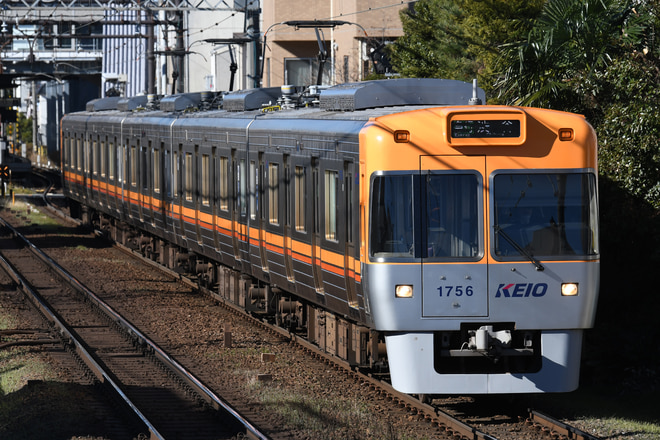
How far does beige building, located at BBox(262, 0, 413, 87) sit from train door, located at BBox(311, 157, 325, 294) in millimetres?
23762

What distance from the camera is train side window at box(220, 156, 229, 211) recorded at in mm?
16234

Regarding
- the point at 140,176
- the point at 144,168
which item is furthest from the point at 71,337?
the point at 140,176

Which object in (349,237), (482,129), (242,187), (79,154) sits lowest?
(79,154)

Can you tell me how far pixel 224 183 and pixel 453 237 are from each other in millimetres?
6711

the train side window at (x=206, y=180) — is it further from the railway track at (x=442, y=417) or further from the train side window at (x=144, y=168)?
the railway track at (x=442, y=417)

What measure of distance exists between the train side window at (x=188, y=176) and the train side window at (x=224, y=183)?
1.90m

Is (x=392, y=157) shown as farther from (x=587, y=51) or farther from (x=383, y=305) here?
(x=587, y=51)

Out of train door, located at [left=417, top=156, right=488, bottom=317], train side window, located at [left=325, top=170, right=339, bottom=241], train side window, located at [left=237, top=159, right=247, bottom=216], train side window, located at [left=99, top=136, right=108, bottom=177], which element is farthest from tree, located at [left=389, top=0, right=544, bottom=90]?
train side window, located at [left=99, top=136, right=108, bottom=177]

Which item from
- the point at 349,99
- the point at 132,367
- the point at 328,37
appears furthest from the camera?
the point at 328,37

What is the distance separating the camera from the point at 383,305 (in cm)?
1023

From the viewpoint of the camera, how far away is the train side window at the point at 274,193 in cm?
1377

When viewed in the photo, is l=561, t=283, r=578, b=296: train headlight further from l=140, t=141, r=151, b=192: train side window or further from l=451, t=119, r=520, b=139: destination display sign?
l=140, t=141, r=151, b=192: train side window

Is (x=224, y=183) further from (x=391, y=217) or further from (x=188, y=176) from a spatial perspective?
(x=391, y=217)

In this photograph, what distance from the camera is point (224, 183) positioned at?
16.4 m
